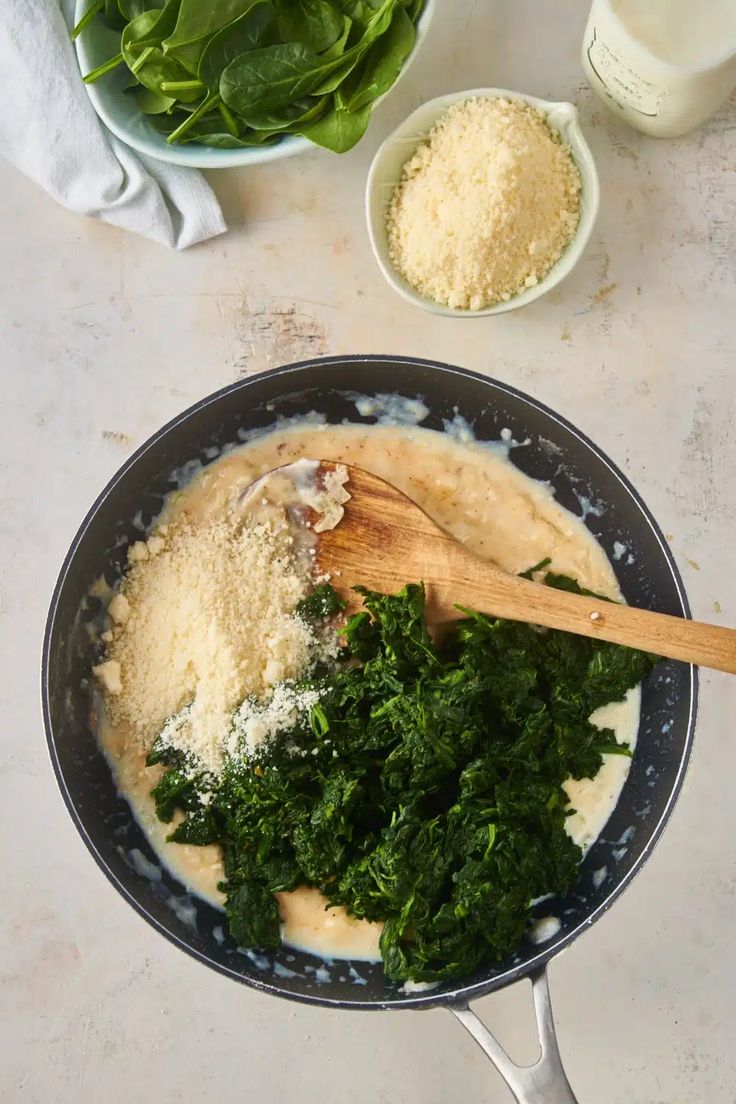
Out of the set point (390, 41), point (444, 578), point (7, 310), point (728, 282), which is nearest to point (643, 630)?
point (444, 578)

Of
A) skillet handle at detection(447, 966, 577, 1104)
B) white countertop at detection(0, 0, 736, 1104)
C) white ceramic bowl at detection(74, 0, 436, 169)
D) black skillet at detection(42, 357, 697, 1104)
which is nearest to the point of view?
skillet handle at detection(447, 966, 577, 1104)

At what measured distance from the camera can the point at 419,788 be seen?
2068 mm

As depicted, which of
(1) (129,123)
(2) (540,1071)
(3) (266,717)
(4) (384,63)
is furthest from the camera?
(1) (129,123)

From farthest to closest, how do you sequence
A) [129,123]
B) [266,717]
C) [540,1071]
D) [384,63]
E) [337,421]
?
[337,421]
[129,123]
[384,63]
[266,717]
[540,1071]

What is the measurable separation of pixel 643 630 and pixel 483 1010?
100 cm

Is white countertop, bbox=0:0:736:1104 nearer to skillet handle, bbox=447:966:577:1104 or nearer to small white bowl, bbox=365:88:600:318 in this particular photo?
small white bowl, bbox=365:88:600:318

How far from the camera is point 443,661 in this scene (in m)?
2.20

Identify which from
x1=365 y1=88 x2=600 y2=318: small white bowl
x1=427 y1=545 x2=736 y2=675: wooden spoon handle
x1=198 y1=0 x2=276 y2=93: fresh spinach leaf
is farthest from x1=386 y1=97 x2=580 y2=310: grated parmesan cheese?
x1=427 y1=545 x2=736 y2=675: wooden spoon handle

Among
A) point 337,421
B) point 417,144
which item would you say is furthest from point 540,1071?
point 417,144

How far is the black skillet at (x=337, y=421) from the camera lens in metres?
2.11

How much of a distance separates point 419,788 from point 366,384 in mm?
922

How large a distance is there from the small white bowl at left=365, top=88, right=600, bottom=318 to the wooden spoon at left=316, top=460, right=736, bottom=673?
457 mm

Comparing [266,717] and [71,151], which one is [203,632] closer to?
[266,717]

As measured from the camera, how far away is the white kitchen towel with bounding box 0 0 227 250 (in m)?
2.23
